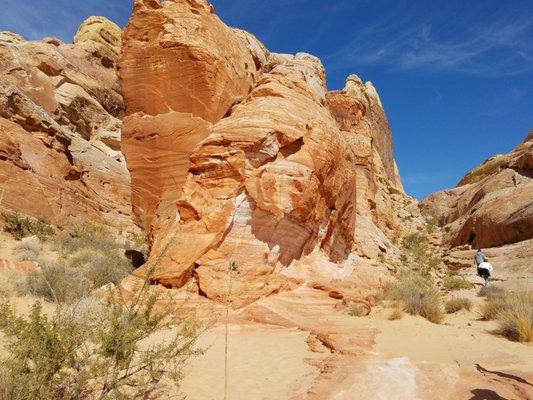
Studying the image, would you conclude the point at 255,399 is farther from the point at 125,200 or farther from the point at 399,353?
the point at 125,200

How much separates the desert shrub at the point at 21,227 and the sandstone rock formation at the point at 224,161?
3201 mm

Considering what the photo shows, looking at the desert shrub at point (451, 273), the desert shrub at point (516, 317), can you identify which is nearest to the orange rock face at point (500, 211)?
the desert shrub at point (451, 273)

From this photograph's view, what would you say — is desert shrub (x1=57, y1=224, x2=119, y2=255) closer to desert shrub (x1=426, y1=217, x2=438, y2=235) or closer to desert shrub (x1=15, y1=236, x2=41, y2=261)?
desert shrub (x1=15, y1=236, x2=41, y2=261)

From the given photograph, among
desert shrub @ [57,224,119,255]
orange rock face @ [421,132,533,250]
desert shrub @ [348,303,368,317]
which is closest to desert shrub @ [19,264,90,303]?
desert shrub @ [57,224,119,255]

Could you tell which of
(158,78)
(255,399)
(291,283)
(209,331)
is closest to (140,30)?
(158,78)

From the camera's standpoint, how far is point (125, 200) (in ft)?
65.1

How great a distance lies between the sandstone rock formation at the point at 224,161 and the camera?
33.0 ft

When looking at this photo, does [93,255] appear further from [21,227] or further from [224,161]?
[224,161]

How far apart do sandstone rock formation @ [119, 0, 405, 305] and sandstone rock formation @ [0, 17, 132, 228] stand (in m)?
3.98

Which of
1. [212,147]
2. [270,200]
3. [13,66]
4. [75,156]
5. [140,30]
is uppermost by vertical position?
[13,66]

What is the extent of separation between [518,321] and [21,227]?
45.5 ft

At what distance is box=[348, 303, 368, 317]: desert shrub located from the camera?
9.51 metres

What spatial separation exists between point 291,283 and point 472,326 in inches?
168

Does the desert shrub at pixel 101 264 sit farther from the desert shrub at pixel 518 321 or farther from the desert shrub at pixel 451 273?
the desert shrub at pixel 451 273
